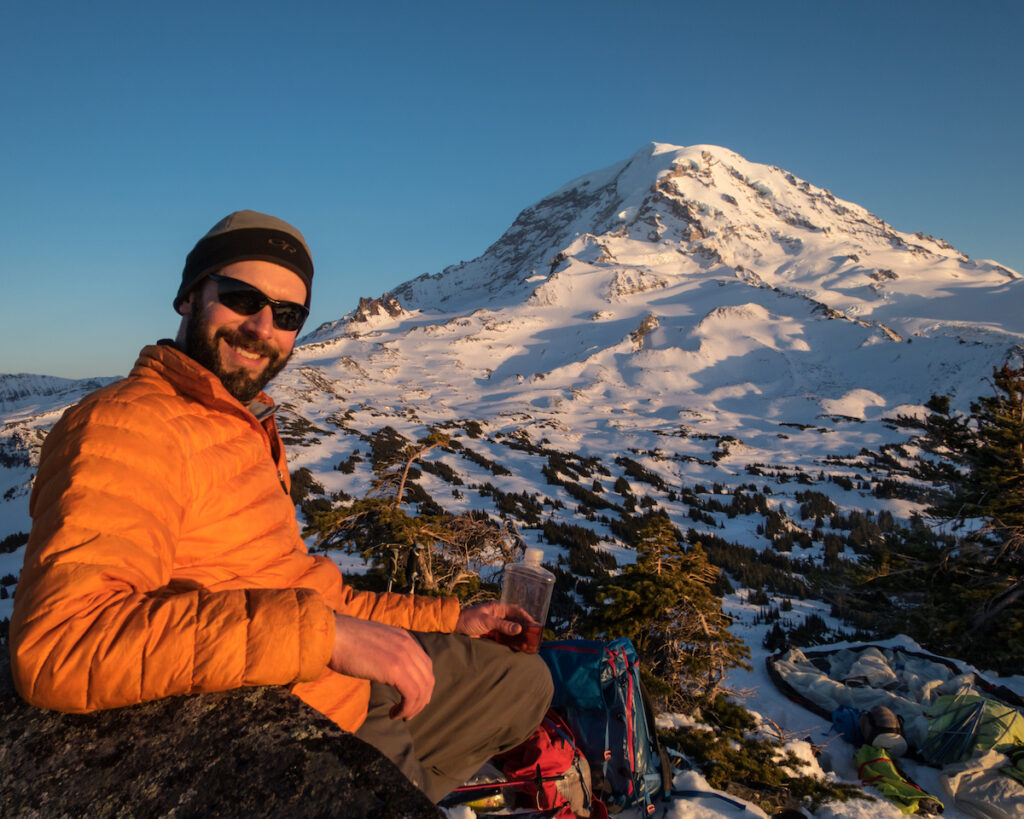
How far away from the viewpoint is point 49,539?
0.91 m

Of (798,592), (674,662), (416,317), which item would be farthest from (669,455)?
(416,317)

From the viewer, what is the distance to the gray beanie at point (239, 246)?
1623 mm

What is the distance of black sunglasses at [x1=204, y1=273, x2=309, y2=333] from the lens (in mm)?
1632

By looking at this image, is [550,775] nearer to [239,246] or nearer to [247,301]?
[247,301]

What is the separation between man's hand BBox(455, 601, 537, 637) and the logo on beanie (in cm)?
143

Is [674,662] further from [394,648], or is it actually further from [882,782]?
[394,648]

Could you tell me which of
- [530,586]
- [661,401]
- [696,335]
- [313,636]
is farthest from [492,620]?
[696,335]

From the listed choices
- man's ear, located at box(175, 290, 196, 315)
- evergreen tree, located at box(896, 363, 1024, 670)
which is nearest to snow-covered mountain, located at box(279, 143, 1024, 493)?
evergreen tree, located at box(896, 363, 1024, 670)

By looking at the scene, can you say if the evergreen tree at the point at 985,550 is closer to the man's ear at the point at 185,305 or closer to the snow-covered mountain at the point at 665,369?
the snow-covered mountain at the point at 665,369

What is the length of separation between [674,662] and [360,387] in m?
41.0

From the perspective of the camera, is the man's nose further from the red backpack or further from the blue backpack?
the blue backpack

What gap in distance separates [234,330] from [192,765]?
120 centimetres

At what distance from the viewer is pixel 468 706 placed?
185 cm

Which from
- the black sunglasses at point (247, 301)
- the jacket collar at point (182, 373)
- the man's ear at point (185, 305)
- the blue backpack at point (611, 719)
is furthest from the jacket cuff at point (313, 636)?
the blue backpack at point (611, 719)
